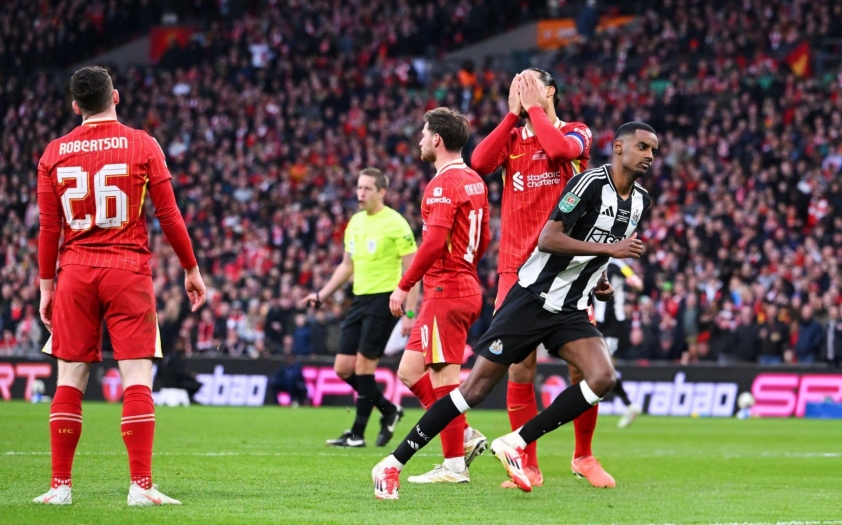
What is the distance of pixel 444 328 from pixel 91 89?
3.16 metres

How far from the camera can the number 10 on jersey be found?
8.80 metres

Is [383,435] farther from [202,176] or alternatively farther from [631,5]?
[631,5]

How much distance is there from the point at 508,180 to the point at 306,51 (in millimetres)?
30320

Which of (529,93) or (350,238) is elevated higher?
(529,93)

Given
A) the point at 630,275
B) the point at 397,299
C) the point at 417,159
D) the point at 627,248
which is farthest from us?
the point at 417,159

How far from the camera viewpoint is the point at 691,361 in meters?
22.3

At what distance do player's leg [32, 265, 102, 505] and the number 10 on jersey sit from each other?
2.89 metres

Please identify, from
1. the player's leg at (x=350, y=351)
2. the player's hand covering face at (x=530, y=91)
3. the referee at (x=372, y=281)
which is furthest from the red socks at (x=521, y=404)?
the player's leg at (x=350, y=351)

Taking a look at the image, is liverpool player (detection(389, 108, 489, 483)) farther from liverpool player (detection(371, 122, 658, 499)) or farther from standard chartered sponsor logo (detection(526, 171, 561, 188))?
liverpool player (detection(371, 122, 658, 499))

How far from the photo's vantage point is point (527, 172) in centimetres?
869

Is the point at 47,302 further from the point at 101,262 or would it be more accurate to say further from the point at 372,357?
the point at 372,357

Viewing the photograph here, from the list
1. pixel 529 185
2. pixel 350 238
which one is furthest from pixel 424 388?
pixel 350 238

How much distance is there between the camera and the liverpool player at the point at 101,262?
6.89m

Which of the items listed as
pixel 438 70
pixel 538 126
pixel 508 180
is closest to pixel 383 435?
pixel 508 180
